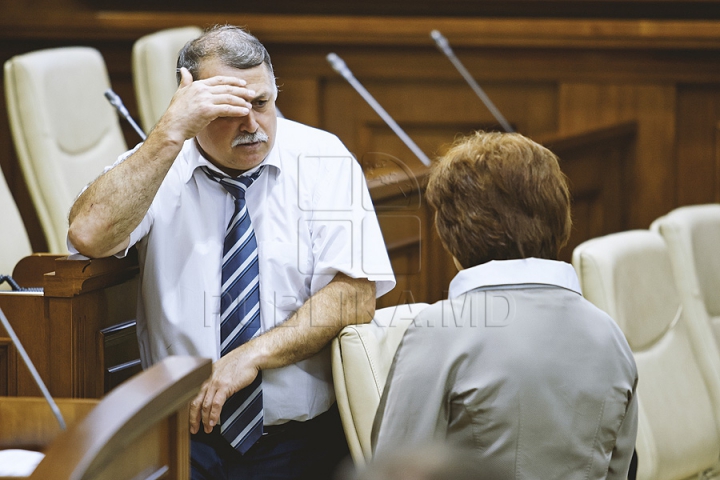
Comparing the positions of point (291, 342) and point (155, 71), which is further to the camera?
point (155, 71)

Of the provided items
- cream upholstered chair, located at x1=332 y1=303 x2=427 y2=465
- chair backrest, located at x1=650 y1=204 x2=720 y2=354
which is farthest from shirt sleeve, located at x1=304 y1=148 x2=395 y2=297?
chair backrest, located at x1=650 y1=204 x2=720 y2=354

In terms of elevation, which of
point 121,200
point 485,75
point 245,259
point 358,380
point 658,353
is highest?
point 485,75

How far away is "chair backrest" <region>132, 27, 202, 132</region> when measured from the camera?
11.0ft

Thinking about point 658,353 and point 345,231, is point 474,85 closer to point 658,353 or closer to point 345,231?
point 658,353

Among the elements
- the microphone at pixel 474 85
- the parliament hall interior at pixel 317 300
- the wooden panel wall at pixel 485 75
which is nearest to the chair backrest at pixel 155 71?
the parliament hall interior at pixel 317 300

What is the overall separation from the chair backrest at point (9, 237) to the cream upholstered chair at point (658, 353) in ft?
5.06

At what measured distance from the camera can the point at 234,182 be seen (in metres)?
1.90

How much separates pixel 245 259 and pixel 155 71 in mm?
1705

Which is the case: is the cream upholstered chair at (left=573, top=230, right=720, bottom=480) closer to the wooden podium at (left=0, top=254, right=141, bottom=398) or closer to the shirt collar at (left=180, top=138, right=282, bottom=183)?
the shirt collar at (left=180, top=138, right=282, bottom=183)

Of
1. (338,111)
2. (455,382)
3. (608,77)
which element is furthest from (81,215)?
(608,77)

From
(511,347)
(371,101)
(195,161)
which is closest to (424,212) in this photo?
(371,101)

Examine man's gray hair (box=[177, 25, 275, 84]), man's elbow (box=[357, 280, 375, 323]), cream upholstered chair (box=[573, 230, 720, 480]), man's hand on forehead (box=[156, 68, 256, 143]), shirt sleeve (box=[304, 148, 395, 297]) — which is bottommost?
cream upholstered chair (box=[573, 230, 720, 480])

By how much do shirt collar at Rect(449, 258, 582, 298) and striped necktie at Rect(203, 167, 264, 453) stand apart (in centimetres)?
65

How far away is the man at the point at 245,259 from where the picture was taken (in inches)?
70.4
